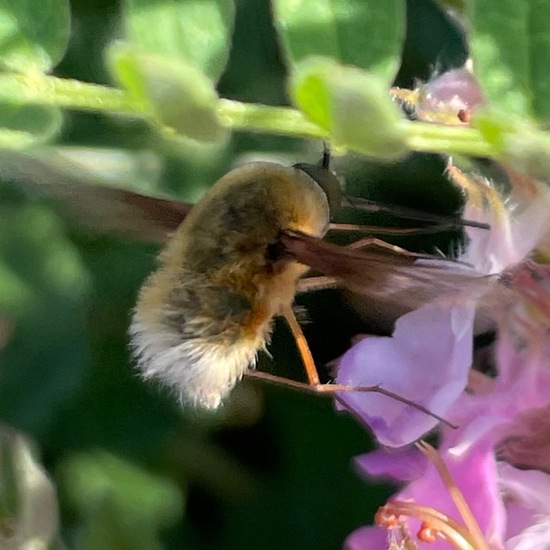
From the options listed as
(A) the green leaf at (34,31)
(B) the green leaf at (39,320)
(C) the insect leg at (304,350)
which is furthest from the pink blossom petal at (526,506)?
(B) the green leaf at (39,320)

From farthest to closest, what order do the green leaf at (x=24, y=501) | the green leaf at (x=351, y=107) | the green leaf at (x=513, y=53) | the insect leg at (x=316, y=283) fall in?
1. the green leaf at (x=24, y=501)
2. the insect leg at (x=316, y=283)
3. the green leaf at (x=513, y=53)
4. the green leaf at (x=351, y=107)

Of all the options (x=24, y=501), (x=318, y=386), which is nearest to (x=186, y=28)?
(x=318, y=386)

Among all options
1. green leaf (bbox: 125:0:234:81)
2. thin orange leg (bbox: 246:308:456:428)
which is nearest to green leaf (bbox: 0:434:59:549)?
thin orange leg (bbox: 246:308:456:428)

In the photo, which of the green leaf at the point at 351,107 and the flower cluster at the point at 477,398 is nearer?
the green leaf at the point at 351,107

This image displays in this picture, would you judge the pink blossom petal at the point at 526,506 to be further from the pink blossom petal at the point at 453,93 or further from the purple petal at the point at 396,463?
the pink blossom petal at the point at 453,93

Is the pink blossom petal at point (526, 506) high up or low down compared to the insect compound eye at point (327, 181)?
down

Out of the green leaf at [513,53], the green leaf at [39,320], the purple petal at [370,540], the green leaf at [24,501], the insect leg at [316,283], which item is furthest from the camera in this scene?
the green leaf at [39,320]

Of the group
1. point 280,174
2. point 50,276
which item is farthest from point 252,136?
point 280,174

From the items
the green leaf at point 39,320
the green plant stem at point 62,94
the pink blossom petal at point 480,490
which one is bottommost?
the green leaf at point 39,320

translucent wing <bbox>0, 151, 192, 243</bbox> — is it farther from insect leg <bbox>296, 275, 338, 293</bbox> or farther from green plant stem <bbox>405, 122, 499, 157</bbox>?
green plant stem <bbox>405, 122, 499, 157</bbox>
